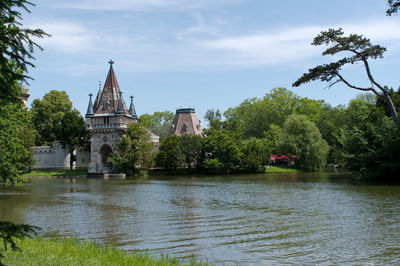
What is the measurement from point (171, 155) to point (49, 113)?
24248 mm

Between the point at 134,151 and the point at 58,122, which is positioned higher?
the point at 58,122

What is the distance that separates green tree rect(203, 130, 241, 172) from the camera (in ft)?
166

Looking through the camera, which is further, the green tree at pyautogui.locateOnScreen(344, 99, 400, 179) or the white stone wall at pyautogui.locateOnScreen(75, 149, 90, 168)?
the white stone wall at pyautogui.locateOnScreen(75, 149, 90, 168)

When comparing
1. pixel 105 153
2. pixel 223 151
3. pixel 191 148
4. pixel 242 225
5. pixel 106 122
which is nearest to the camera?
pixel 242 225

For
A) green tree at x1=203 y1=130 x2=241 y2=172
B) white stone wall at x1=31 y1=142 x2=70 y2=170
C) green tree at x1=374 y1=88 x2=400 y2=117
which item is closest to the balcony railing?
white stone wall at x1=31 y1=142 x2=70 y2=170

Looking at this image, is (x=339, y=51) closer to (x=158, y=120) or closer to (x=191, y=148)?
(x=191, y=148)

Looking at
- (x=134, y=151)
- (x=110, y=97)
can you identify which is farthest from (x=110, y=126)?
(x=134, y=151)

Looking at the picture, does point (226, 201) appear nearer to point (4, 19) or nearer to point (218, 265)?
point (218, 265)

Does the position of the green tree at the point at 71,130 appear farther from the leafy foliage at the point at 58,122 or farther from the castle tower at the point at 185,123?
the castle tower at the point at 185,123

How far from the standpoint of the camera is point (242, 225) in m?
12.9

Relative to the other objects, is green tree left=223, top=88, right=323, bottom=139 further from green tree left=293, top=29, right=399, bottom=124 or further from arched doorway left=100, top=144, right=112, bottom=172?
green tree left=293, top=29, right=399, bottom=124

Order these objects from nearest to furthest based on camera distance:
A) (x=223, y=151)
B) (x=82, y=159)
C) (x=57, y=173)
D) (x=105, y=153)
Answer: (x=223, y=151), (x=57, y=173), (x=105, y=153), (x=82, y=159)

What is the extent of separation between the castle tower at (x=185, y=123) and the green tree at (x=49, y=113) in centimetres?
1802

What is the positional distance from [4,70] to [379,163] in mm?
30485
